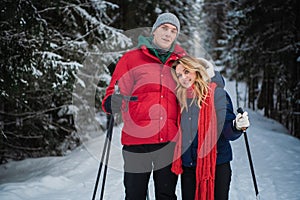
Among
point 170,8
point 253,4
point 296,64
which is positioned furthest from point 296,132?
point 170,8

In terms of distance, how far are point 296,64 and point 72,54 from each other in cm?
640

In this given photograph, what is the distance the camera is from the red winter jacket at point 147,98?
2.86m

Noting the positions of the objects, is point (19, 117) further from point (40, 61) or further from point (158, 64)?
point (158, 64)

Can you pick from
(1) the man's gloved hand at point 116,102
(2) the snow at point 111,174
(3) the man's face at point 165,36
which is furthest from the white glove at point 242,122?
(2) the snow at point 111,174

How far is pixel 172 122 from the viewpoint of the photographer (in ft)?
9.52

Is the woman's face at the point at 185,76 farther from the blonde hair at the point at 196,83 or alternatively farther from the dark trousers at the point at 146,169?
the dark trousers at the point at 146,169

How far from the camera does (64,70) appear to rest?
5.54 metres

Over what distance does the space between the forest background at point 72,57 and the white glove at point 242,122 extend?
12.0 feet

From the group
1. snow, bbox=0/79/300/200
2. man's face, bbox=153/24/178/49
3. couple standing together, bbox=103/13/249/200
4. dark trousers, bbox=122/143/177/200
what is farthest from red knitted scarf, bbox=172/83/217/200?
snow, bbox=0/79/300/200

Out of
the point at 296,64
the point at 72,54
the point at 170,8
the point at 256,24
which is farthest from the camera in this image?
the point at 170,8

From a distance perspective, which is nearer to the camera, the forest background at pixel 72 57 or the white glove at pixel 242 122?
the white glove at pixel 242 122

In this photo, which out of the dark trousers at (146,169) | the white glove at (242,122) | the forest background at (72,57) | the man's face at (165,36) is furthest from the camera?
the forest background at (72,57)

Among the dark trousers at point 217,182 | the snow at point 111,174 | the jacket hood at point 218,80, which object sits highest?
the jacket hood at point 218,80

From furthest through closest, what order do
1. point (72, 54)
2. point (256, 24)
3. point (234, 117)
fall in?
point (256, 24) → point (72, 54) → point (234, 117)
